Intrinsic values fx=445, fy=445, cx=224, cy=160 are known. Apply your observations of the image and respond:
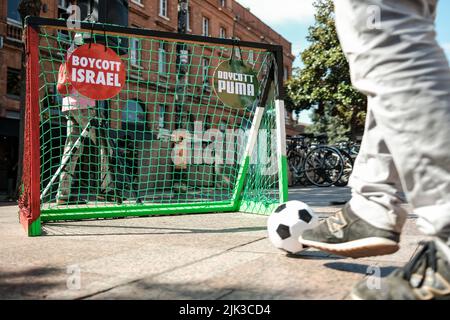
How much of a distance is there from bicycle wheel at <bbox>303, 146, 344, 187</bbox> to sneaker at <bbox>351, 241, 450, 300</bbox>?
929cm

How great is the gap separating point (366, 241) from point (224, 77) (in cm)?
290

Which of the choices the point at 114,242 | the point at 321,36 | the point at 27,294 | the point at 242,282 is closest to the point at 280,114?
the point at 114,242

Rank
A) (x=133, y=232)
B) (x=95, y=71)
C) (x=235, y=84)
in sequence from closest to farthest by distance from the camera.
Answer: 1. (x=133, y=232)
2. (x=95, y=71)
3. (x=235, y=84)

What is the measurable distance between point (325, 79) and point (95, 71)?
20.0 metres

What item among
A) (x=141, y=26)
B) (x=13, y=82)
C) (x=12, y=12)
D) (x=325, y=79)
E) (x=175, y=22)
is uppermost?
(x=175, y=22)

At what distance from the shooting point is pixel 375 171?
170 cm

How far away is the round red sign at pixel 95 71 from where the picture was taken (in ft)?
11.9

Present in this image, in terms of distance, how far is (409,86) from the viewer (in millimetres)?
1335

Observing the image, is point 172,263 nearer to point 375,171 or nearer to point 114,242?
point 114,242

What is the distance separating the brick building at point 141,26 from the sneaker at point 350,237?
4209 mm

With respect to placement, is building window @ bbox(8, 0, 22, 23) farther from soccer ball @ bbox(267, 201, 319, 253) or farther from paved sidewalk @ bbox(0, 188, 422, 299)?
soccer ball @ bbox(267, 201, 319, 253)

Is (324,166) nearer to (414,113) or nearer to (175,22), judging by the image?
(414,113)

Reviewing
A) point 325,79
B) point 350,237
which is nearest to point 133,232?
point 350,237

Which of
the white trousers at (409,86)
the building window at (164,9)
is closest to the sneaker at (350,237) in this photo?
the white trousers at (409,86)
